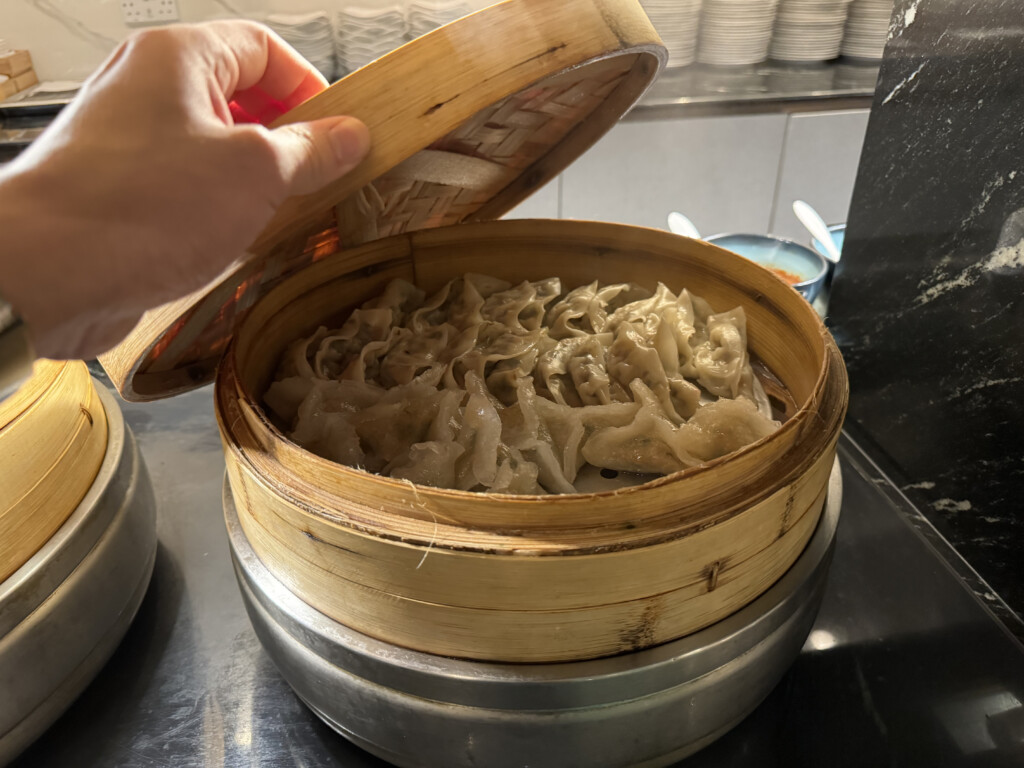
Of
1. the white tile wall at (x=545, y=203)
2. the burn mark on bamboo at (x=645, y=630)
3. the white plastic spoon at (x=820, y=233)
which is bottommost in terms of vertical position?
the white tile wall at (x=545, y=203)

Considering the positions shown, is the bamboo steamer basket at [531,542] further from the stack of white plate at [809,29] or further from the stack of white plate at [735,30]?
the stack of white plate at [809,29]

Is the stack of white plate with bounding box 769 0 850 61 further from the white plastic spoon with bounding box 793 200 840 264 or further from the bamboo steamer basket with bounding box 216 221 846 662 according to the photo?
the bamboo steamer basket with bounding box 216 221 846 662

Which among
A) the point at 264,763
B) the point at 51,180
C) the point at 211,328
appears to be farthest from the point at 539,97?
the point at 264,763

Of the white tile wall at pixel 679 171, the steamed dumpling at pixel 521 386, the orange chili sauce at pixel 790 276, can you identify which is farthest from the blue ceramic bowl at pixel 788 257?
the white tile wall at pixel 679 171

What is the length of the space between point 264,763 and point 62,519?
0.45m

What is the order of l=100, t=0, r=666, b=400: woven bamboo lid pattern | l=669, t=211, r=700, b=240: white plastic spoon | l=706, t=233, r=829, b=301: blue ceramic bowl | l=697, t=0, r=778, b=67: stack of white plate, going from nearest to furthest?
l=100, t=0, r=666, b=400: woven bamboo lid pattern < l=706, t=233, r=829, b=301: blue ceramic bowl < l=669, t=211, r=700, b=240: white plastic spoon < l=697, t=0, r=778, b=67: stack of white plate

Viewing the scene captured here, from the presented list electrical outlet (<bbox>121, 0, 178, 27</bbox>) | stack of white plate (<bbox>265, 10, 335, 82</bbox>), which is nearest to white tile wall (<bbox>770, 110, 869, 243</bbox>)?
stack of white plate (<bbox>265, 10, 335, 82</bbox>)

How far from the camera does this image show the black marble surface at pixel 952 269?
3.85 feet

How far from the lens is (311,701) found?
38.0 inches

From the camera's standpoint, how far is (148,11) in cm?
352

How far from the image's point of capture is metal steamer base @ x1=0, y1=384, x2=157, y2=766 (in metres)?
0.95

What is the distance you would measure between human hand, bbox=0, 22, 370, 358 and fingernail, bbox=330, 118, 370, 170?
51 mm

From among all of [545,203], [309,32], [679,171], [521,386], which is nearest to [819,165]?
[679,171]

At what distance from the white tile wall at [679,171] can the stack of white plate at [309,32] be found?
136 cm
